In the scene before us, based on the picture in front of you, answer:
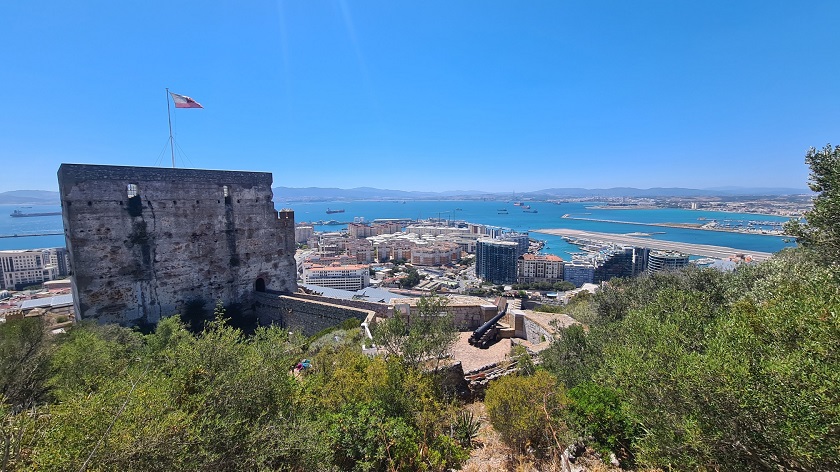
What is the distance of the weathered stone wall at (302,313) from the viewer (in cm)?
1421

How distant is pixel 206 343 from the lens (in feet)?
17.3

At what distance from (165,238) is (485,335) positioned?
528 inches

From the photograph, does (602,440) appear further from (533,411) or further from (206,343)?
(206,343)

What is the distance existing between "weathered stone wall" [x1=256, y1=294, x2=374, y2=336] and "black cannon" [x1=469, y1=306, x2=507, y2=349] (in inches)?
163

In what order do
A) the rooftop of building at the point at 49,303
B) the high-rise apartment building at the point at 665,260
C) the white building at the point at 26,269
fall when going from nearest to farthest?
the rooftop of building at the point at 49,303 < the high-rise apartment building at the point at 665,260 < the white building at the point at 26,269

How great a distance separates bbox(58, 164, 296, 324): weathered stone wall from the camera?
12.7 metres

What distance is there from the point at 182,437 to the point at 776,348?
6.40 meters

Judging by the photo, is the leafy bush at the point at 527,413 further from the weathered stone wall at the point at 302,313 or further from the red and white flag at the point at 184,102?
the red and white flag at the point at 184,102

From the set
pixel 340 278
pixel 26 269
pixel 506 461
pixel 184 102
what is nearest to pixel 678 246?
pixel 340 278

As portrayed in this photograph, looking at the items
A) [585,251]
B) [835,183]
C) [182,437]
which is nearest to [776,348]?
[835,183]

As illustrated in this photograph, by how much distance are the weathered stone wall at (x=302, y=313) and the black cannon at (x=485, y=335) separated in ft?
13.6

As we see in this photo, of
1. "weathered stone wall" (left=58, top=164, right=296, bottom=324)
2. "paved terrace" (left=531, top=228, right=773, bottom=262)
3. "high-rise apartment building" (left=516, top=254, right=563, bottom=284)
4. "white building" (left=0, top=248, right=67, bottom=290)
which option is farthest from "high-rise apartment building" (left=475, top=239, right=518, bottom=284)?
"white building" (left=0, top=248, right=67, bottom=290)

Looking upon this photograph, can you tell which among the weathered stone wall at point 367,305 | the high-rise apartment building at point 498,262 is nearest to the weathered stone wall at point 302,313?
the weathered stone wall at point 367,305

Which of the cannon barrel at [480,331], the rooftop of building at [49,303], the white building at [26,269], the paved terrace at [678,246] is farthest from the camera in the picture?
the paved terrace at [678,246]
